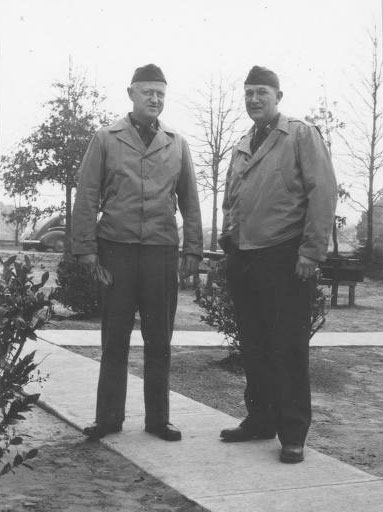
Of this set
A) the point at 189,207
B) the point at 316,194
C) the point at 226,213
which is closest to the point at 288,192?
the point at 316,194

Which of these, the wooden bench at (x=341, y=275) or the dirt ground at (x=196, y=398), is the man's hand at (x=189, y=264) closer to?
the dirt ground at (x=196, y=398)

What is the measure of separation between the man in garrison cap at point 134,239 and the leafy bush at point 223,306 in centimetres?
282

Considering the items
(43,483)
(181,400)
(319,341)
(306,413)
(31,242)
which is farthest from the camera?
(31,242)

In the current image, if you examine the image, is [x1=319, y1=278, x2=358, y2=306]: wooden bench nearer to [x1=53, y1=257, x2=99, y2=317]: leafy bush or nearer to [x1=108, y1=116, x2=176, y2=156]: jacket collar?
[x1=53, y1=257, x2=99, y2=317]: leafy bush

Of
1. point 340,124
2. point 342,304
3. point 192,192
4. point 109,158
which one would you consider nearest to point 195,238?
point 192,192

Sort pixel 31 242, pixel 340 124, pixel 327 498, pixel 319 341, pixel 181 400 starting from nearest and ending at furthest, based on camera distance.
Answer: pixel 327 498
pixel 181 400
pixel 319 341
pixel 340 124
pixel 31 242

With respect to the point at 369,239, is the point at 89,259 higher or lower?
lower

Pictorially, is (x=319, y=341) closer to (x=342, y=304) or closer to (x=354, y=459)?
(x=354, y=459)

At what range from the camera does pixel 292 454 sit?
4418 millimetres

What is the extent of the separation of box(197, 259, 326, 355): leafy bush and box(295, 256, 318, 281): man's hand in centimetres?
333

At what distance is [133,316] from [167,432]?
2.22ft

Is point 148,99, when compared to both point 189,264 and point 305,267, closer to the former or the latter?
point 189,264

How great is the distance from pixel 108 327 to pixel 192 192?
936 millimetres

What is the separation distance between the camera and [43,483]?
4.16 meters
